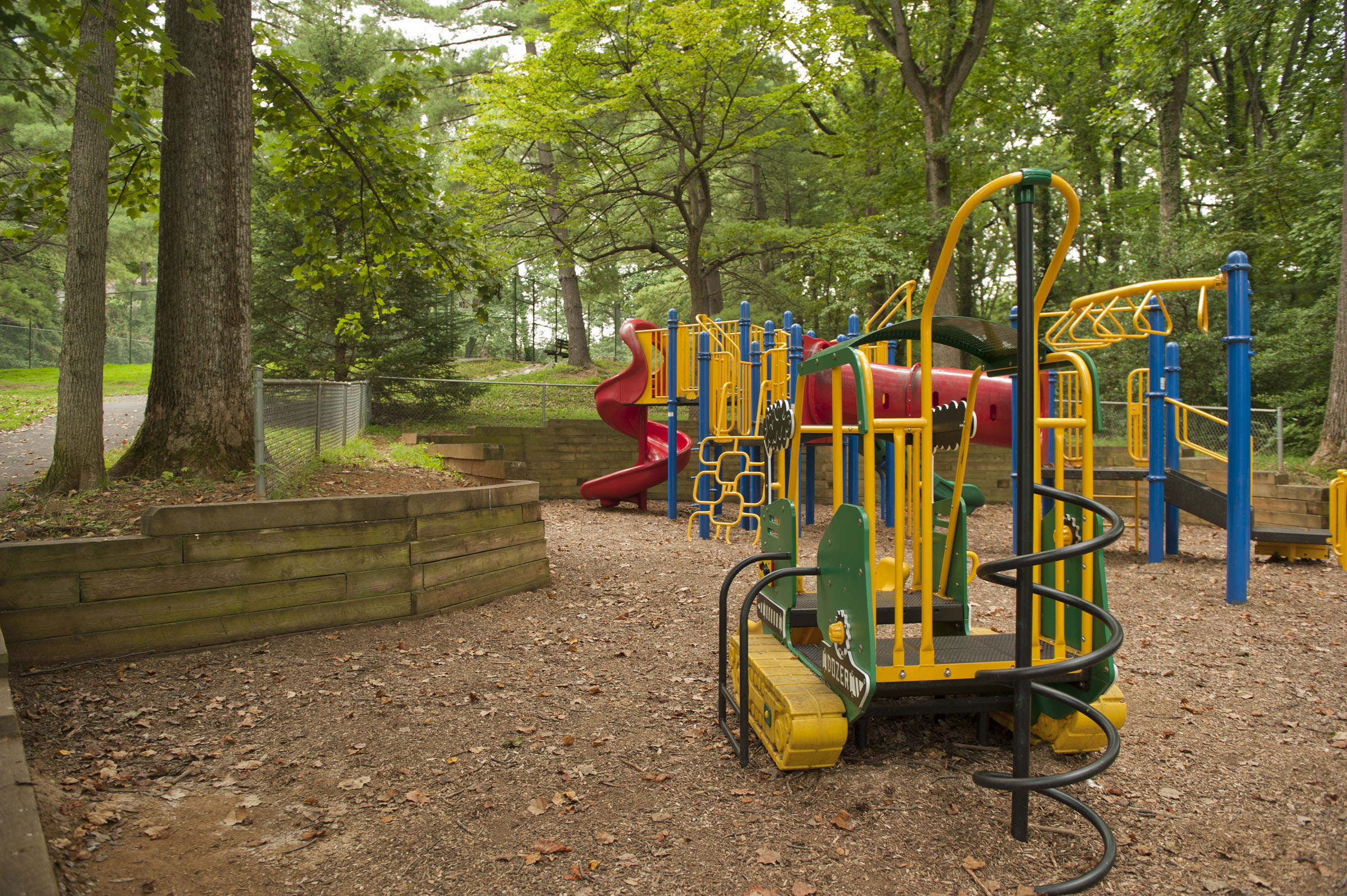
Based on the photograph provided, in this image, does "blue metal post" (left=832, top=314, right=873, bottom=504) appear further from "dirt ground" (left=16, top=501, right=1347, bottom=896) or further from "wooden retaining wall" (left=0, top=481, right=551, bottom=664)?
"wooden retaining wall" (left=0, top=481, right=551, bottom=664)

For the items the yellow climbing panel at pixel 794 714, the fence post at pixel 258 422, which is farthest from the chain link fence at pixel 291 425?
the yellow climbing panel at pixel 794 714

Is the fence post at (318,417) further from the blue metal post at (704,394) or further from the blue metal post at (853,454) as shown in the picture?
the blue metal post at (853,454)

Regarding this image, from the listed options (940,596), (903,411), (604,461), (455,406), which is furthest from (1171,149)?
(940,596)

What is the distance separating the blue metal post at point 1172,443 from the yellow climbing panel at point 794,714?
6905 mm

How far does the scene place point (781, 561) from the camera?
3773 mm

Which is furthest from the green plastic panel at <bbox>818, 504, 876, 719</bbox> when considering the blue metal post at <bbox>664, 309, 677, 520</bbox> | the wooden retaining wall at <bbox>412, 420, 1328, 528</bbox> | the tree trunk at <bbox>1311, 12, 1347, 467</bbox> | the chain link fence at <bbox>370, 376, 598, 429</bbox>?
the tree trunk at <bbox>1311, 12, 1347, 467</bbox>

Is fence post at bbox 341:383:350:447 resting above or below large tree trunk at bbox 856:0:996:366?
below

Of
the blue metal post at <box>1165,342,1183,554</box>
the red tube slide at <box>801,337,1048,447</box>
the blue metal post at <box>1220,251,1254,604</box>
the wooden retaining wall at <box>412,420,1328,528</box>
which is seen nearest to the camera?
the blue metal post at <box>1220,251,1254,604</box>

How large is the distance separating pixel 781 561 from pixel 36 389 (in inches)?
960

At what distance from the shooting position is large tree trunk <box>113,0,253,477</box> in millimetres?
5566

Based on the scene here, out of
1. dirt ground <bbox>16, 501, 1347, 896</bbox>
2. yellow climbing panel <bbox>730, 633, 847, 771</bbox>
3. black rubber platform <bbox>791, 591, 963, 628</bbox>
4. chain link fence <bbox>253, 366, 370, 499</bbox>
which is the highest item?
chain link fence <bbox>253, 366, 370, 499</bbox>

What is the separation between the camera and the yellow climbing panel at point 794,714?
2.88 meters

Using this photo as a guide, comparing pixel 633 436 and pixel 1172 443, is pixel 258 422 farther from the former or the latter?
pixel 1172 443

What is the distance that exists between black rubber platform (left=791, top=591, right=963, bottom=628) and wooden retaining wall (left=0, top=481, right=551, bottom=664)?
8.47 ft
